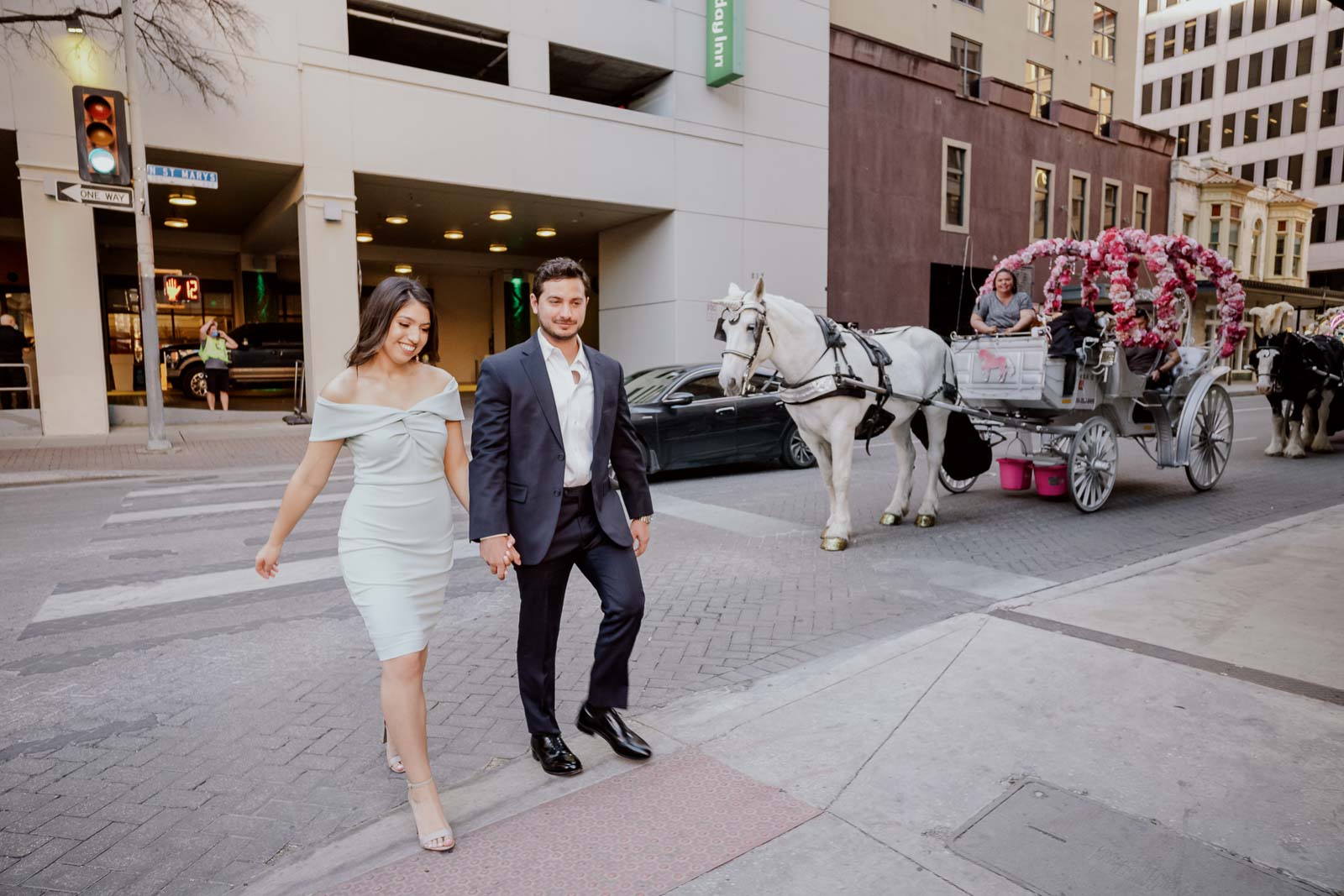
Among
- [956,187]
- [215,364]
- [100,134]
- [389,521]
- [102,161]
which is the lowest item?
[389,521]

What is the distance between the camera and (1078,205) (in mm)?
31016

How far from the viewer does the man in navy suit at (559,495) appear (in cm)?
311

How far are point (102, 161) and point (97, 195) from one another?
694 millimetres

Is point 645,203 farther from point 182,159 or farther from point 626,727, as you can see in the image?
point 626,727

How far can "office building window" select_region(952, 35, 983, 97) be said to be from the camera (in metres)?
27.4

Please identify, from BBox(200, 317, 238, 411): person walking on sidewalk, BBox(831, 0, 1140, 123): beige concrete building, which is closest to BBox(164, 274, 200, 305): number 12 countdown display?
BBox(200, 317, 238, 411): person walking on sidewalk

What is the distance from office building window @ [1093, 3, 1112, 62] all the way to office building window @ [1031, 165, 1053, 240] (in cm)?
735

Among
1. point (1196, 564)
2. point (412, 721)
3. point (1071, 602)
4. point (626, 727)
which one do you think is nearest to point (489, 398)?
point (412, 721)

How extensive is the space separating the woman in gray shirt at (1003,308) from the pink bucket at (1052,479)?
4.95 ft

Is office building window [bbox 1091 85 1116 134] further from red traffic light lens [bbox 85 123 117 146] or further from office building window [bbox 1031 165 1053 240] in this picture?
red traffic light lens [bbox 85 123 117 146]

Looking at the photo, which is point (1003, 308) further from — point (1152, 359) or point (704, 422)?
point (704, 422)

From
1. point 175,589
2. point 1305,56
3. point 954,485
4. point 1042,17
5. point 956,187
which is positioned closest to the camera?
point 175,589

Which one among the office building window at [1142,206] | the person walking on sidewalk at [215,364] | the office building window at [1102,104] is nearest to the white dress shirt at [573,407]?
the person walking on sidewalk at [215,364]

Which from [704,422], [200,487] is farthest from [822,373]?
[200,487]
